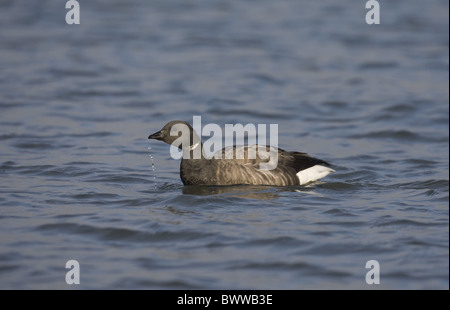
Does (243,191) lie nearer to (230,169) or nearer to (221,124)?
(230,169)

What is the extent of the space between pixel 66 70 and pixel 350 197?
11677 mm

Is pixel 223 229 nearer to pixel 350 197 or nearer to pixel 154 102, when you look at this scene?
pixel 350 197

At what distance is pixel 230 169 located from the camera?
1177cm

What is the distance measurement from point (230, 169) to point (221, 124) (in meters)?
5.16

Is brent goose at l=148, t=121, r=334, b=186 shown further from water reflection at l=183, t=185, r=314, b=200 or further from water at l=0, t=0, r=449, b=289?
water at l=0, t=0, r=449, b=289

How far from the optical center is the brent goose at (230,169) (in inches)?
459

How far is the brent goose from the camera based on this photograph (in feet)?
38.3

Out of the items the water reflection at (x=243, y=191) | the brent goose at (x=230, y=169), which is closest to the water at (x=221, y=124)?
the water reflection at (x=243, y=191)

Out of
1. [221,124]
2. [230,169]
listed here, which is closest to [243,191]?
[230,169]

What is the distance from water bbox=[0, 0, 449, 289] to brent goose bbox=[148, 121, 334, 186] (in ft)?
0.70

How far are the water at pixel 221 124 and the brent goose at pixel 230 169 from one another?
0.70ft

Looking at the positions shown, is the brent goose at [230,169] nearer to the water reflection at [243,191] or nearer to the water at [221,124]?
the water reflection at [243,191]

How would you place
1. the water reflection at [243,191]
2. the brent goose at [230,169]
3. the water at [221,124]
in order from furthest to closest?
the brent goose at [230,169] → the water reflection at [243,191] → the water at [221,124]
